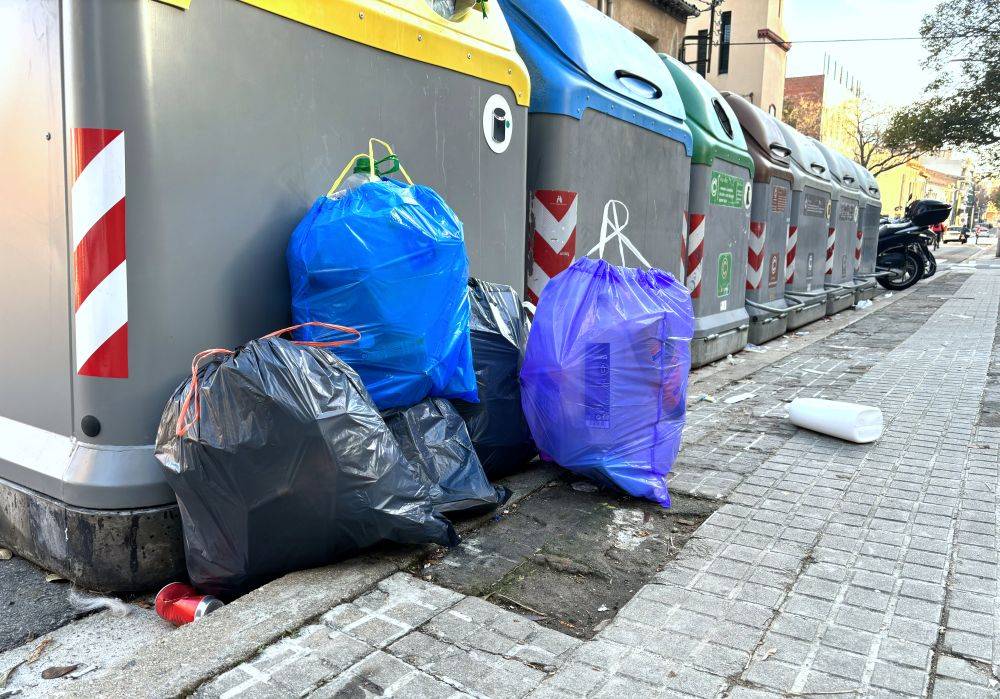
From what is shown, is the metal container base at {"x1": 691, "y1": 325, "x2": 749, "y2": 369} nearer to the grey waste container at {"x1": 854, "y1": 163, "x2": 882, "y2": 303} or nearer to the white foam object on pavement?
the white foam object on pavement

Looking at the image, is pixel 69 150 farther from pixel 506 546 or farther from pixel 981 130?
pixel 981 130

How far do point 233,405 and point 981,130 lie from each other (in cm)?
2805

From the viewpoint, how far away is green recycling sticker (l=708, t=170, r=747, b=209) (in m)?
5.97

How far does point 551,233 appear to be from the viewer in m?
4.07

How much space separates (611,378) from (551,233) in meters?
1.43

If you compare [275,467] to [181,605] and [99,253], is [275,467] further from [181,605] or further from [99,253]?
[99,253]

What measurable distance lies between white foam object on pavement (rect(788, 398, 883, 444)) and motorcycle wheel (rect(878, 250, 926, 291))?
1271 cm

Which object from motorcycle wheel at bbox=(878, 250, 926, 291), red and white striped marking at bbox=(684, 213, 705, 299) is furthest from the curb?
motorcycle wheel at bbox=(878, 250, 926, 291)

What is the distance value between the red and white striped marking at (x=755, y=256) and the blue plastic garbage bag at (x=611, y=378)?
189 inches

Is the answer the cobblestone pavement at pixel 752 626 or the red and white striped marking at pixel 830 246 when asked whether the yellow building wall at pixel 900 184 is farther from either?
the cobblestone pavement at pixel 752 626

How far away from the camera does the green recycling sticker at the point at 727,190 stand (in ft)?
19.6

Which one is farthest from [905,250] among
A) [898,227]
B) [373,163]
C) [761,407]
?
[373,163]

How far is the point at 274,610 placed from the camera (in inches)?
75.9

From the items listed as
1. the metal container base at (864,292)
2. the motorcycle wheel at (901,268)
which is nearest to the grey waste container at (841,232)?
the metal container base at (864,292)
